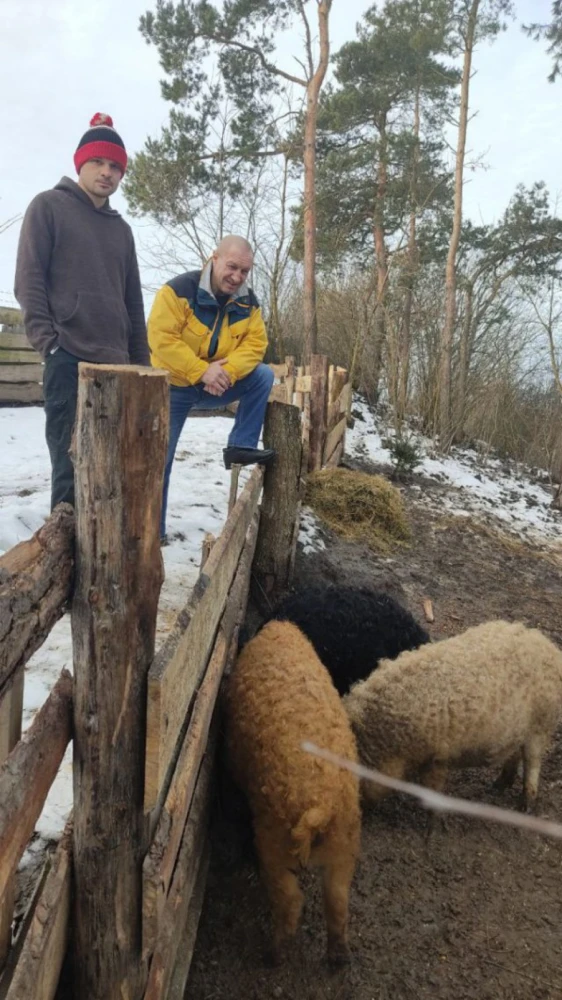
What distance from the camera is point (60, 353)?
11.6ft

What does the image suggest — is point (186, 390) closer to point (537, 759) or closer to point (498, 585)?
point (537, 759)

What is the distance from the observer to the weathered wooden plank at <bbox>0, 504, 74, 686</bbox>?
4.46 ft

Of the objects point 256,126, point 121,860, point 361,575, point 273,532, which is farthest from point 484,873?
point 256,126

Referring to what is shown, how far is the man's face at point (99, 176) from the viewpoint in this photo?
356cm

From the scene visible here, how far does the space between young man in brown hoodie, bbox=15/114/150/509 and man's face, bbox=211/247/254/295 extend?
2.55 feet

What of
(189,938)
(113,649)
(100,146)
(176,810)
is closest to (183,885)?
(189,938)

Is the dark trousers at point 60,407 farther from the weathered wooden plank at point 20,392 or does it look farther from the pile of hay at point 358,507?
the weathered wooden plank at point 20,392

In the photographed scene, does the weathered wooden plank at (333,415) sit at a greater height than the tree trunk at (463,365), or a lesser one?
lesser

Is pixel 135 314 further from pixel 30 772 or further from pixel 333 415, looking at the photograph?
pixel 333 415

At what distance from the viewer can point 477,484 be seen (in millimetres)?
12305

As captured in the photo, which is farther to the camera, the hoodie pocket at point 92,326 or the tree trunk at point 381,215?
the tree trunk at point 381,215

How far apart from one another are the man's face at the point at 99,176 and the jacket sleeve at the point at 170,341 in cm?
78

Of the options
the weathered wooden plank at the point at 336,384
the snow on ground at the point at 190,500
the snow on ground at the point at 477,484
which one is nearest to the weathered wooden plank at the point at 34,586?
the snow on ground at the point at 190,500

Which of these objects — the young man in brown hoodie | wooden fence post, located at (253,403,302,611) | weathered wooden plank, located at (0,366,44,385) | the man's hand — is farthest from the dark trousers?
weathered wooden plank, located at (0,366,44,385)
